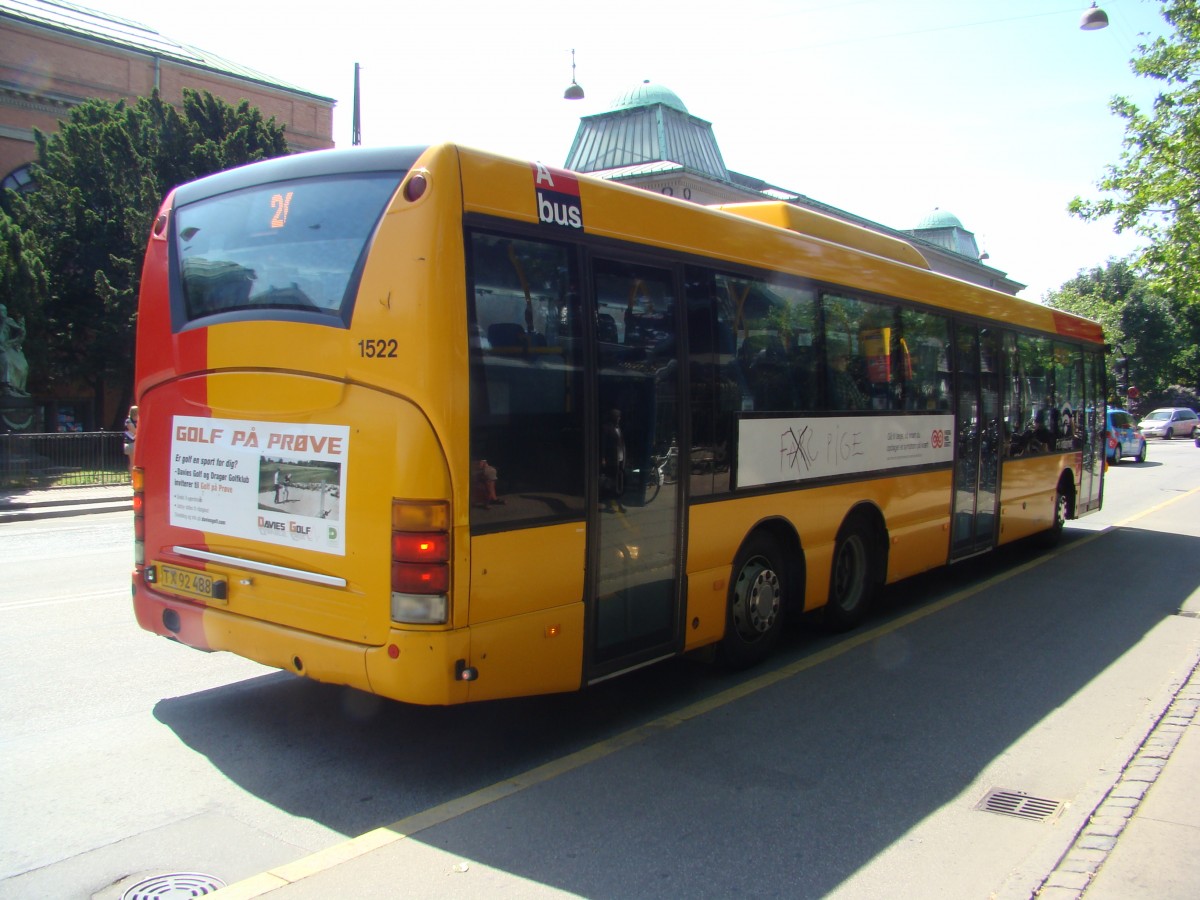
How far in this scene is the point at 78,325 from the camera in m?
28.6

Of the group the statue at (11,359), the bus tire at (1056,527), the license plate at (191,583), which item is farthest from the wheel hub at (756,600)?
the statue at (11,359)

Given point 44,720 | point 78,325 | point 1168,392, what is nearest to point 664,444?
point 44,720

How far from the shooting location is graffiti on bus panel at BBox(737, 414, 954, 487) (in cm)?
666

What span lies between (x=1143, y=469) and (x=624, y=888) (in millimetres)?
31205

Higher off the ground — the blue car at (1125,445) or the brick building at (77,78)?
the brick building at (77,78)

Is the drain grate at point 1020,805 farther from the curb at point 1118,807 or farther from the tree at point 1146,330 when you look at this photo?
the tree at point 1146,330

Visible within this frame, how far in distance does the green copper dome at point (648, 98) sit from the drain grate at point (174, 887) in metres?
41.2

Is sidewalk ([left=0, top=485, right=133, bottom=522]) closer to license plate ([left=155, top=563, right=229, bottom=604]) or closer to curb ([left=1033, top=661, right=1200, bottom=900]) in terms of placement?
license plate ([left=155, top=563, right=229, bottom=604])

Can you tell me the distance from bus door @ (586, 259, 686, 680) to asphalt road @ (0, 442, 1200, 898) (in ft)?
2.03

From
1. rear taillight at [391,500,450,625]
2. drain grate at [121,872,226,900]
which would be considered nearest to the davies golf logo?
rear taillight at [391,500,450,625]

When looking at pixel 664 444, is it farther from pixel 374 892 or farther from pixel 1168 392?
pixel 1168 392

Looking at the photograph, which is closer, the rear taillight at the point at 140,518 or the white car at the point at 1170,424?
the rear taillight at the point at 140,518

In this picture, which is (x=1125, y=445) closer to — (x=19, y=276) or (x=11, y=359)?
(x=11, y=359)

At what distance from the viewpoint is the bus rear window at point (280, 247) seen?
467 cm
